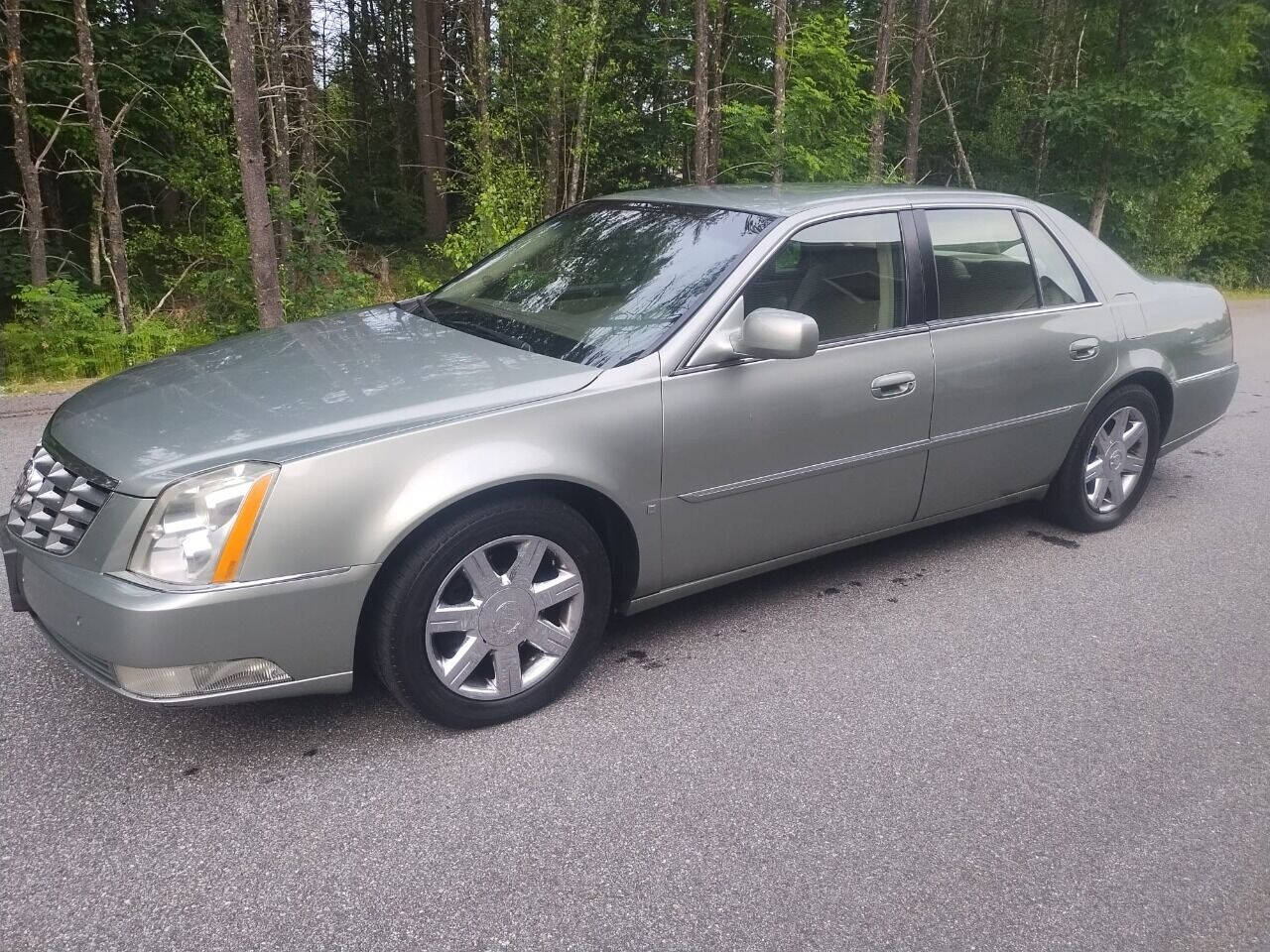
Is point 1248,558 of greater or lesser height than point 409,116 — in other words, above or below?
below

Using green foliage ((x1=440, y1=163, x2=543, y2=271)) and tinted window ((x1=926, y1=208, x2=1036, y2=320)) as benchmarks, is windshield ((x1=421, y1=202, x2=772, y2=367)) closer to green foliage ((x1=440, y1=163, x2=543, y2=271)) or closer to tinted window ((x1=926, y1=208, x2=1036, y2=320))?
tinted window ((x1=926, y1=208, x2=1036, y2=320))

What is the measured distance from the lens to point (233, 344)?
12.3 ft

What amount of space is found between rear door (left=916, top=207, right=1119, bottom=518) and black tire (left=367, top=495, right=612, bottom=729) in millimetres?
1622

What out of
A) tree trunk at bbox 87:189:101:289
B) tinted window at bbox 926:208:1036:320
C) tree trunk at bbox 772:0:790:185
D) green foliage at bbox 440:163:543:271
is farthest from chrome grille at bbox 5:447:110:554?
tree trunk at bbox 772:0:790:185

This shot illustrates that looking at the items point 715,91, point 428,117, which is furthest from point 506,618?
point 428,117

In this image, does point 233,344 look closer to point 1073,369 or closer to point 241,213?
point 1073,369

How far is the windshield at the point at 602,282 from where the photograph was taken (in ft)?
11.2

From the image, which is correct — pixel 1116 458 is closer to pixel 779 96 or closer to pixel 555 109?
pixel 779 96

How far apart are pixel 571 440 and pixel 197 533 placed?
1072mm

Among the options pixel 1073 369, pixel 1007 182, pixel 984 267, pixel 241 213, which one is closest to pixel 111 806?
pixel 984 267

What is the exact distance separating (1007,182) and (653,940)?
24542 millimetres

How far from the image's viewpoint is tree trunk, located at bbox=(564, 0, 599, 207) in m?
14.5

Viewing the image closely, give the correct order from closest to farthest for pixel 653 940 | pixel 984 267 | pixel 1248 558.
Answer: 1. pixel 653 940
2. pixel 984 267
3. pixel 1248 558

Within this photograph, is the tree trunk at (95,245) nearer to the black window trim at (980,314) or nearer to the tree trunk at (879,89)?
the tree trunk at (879,89)
